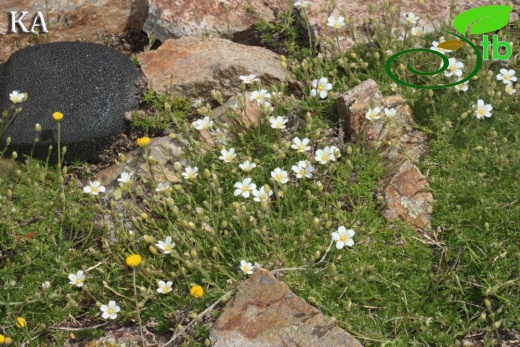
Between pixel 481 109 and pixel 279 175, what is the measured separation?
1.35 m

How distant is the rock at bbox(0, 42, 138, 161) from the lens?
5.18 meters

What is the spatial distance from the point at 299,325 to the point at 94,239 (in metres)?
1.53

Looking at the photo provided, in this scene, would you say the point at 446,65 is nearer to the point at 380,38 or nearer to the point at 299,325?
the point at 380,38

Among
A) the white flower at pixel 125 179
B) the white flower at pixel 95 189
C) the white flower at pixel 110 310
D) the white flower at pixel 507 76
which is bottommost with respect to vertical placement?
A: the white flower at pixel 110 310

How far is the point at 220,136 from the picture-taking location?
492 cm

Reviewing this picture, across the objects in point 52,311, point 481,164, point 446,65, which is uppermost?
point 446,65

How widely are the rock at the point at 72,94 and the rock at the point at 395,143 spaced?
5.22 ft

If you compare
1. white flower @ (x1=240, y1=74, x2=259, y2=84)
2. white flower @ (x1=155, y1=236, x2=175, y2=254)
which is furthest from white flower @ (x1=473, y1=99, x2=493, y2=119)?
white flower @ (x1=155, y1=236, x2=175, y2=254)

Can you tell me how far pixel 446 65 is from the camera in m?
4.98

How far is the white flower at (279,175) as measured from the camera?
4.41 metres

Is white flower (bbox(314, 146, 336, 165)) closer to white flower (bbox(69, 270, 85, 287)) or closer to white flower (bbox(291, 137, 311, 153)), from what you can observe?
white flower (bbox(291, 137, 311, 153))

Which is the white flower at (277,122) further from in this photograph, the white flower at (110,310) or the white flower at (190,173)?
the white flower at (110,310)

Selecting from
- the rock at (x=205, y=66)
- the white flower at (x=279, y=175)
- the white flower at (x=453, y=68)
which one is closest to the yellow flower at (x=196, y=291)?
the white flower at (x=279, y=175)

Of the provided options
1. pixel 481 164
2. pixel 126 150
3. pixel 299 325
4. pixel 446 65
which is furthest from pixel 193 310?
pixel 446 65
